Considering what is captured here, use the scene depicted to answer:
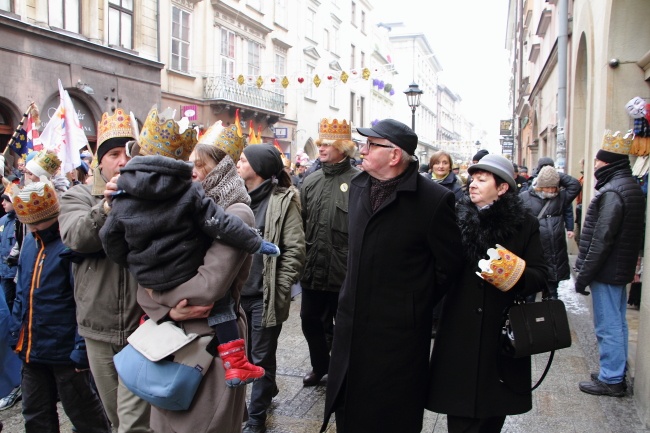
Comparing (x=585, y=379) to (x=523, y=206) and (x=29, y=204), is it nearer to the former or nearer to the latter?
(x=523, y=206)

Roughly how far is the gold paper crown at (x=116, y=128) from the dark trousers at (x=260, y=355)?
5.12 ft

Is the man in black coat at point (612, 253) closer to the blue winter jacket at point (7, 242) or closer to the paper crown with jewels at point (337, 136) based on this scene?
the paper crown with jewels at point (337, 136)

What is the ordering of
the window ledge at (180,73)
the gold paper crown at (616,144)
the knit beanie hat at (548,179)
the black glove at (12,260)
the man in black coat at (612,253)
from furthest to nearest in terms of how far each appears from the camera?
the window ledge at (180,73)
the knit beanie hat at (548,179)
the gold paper crown at (616,144)
the man in black coat at (612,253)
the black glove at (12,260)

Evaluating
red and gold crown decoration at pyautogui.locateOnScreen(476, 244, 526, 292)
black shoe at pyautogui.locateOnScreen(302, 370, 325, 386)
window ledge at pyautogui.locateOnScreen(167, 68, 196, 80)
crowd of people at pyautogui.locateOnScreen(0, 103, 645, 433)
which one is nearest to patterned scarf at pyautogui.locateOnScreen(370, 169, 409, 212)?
crowd of people at pyautogui.locateOnScreen(0, 103, 645, 433)

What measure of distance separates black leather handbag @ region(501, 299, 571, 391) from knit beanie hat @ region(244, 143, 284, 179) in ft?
6.65

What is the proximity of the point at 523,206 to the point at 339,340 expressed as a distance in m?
1.25

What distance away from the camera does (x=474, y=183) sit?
3.22 m

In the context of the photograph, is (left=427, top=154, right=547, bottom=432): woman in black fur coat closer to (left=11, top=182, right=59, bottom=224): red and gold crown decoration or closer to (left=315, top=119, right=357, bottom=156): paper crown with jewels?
(left=315, top=119, right=357, bottom=156): paper crown with jewels

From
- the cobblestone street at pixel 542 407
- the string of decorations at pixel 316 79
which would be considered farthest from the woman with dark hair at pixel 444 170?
the string of decorations at pixel 316 79

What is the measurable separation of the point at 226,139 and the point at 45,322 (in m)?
1.50

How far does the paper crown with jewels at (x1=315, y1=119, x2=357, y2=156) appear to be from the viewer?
5000 mm

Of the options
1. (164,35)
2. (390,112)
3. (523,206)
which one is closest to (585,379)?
(523,206)

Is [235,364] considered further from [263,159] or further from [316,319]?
[316,319]

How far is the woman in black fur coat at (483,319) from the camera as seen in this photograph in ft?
10.1
